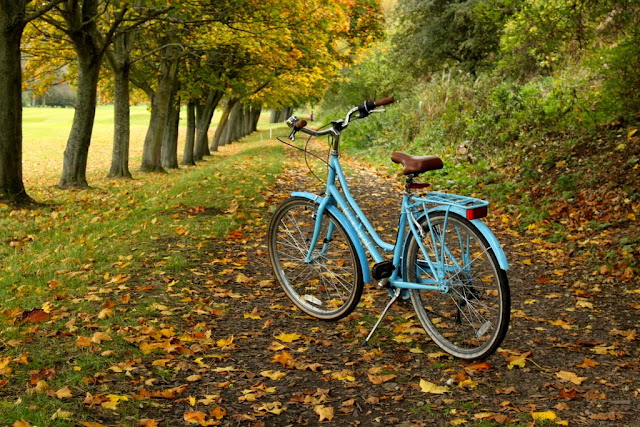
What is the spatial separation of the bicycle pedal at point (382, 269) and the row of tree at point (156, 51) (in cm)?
726

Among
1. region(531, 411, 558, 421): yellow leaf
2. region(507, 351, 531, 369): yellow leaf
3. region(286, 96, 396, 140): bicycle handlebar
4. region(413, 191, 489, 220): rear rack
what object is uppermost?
region(286, 96, 396, 140): bicycle handlebar

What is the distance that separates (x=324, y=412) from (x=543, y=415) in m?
1.19

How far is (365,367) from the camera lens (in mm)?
3922

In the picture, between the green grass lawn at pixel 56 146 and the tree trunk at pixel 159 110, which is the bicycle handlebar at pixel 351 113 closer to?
the green grass lawn at pixel 56 146

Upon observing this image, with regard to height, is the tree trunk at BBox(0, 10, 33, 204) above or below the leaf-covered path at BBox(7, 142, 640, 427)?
above

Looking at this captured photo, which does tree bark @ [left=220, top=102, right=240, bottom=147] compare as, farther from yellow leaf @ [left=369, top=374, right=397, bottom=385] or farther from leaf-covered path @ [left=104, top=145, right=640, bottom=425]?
yellow leaf @ [left=369, top=374, right=397, bottom=385]

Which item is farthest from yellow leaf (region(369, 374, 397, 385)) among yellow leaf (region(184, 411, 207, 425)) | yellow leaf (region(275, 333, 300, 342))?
yellow leaf (region(184, 411, 207, 425))

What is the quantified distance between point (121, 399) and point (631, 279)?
15.8 feet

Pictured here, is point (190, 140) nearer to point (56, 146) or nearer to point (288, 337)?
point (56, 146)

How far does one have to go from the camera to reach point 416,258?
13.5 ft

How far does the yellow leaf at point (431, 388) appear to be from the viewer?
3531 millimetres

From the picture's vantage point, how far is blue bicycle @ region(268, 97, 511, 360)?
3688 mm

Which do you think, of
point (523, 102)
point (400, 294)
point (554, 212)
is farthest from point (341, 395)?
point (523, 102)

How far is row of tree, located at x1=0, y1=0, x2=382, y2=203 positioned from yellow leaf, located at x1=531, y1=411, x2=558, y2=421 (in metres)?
8.72
